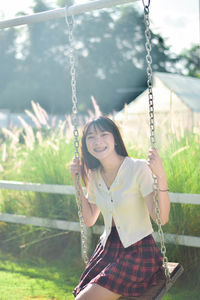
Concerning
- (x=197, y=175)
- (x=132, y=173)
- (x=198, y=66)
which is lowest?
(x=197, y=175)

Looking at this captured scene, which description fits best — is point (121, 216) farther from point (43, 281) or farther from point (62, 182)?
point (62, 182)

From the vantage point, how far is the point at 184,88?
28.5m

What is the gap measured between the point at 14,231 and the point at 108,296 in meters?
2.98

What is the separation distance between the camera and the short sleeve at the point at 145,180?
2650 millimetres

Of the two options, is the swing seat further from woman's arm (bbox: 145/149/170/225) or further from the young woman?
woman's arm (bbox: 145/149/170/225)

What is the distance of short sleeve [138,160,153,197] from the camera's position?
2650 millimetres

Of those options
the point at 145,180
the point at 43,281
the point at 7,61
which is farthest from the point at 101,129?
the point at 7,61

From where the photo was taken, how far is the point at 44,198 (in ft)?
17.0

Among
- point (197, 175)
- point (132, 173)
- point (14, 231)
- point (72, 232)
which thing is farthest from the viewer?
point (14, 231)

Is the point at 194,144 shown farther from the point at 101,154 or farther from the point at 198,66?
the point at 198,66

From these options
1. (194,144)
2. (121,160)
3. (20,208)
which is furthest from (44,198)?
(121,160)

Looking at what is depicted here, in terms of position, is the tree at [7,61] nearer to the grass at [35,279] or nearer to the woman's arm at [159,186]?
the grass at [35,279]

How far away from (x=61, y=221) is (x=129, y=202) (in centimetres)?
219

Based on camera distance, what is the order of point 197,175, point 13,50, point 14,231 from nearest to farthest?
point 197,175 → point 14,231 → point 13,50
